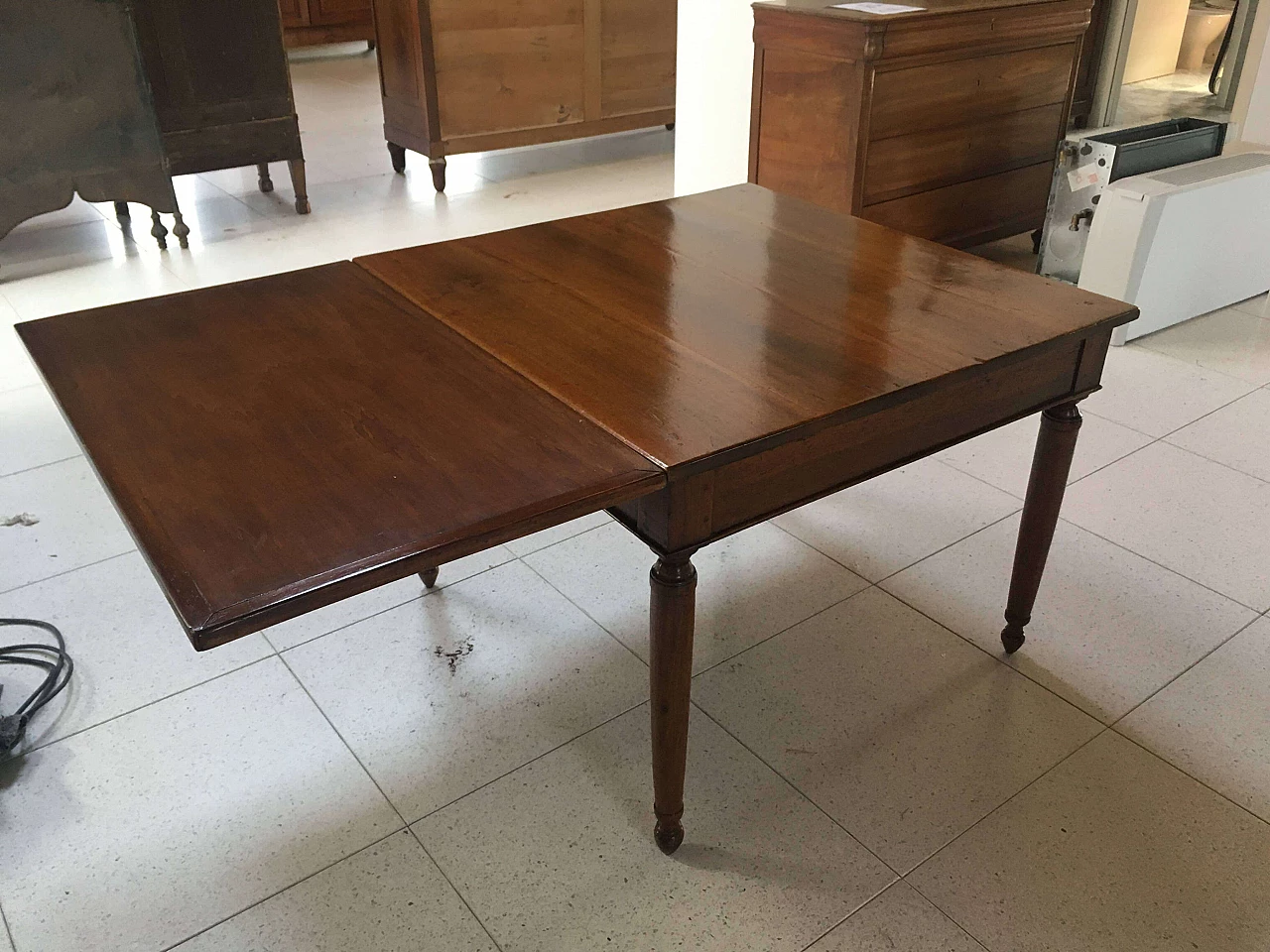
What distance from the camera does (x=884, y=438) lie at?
1.29m

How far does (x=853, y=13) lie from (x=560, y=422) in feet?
6.74

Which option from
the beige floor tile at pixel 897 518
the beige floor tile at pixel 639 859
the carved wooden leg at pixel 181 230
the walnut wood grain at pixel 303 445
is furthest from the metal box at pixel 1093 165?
the carved wooden leg at pixel 181 230

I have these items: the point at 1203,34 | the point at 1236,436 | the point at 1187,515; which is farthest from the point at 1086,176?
the point at 1203,34

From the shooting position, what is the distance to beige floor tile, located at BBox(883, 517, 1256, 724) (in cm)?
175

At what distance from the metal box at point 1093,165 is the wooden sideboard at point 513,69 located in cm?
214

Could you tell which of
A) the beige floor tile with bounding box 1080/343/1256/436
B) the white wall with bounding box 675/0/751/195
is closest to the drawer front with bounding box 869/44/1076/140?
the white wall with bounding box 675/0/751/195

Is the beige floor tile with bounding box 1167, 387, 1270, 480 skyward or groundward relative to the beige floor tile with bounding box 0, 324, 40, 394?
skyward

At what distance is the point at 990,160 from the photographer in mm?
3303

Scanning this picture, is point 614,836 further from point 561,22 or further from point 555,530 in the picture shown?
point 561,22

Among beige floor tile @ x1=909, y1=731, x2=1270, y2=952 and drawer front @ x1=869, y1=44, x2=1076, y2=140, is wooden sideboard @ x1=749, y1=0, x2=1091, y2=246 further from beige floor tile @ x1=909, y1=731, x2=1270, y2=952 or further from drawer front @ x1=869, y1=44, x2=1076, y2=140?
beige floor tile @ x1=909, y1=731, x2=1270, y2=952

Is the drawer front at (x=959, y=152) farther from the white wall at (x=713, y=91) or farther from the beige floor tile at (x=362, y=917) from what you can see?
the beige floor tile at (x=362, y=917)

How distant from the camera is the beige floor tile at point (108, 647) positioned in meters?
1.70

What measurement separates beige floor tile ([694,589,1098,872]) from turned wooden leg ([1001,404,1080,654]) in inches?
4.1

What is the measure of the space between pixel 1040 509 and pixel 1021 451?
0.86 meters
